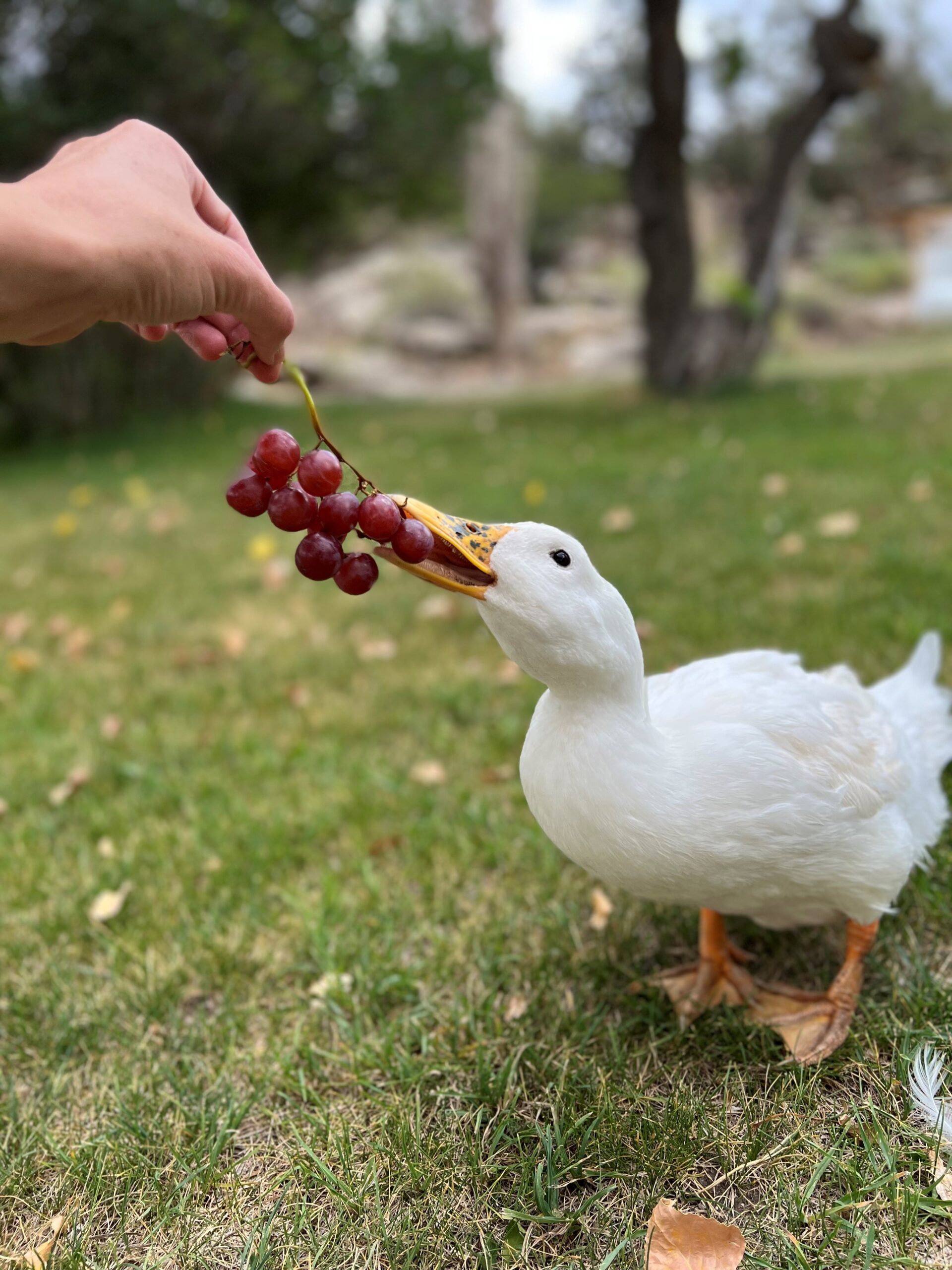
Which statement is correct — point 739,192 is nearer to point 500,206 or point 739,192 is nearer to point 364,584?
point 500,206

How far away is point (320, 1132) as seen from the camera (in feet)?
5.15

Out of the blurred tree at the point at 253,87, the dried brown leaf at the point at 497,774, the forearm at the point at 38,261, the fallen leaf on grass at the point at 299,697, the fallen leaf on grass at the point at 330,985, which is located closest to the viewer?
the forearm at the point at 38,261

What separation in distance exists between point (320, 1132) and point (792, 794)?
0.93m

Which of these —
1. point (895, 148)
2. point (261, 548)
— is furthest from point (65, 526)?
point (895, 148)

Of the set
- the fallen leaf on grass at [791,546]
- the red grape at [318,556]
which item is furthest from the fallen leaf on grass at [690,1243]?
the fallen leaf on grass at [791,546]

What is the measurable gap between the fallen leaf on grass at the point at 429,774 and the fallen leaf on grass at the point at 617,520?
2.34 m

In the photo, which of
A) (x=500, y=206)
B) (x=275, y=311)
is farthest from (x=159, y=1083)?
(x=500, y=206)

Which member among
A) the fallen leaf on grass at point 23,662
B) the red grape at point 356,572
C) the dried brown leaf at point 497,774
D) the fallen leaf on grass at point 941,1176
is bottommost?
the fallen leaf on grass at point 23,662

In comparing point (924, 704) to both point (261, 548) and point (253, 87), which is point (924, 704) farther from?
point (253, 87)

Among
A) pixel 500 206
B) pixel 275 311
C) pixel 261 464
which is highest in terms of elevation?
pixel 275 311

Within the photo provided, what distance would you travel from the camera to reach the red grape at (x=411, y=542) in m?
1.24

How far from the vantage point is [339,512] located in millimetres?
1290

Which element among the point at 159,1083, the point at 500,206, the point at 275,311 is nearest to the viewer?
the point at 275,311

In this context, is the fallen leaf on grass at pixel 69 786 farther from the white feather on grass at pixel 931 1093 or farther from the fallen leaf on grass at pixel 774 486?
the fallen leaf on grass at pixel 774 486
